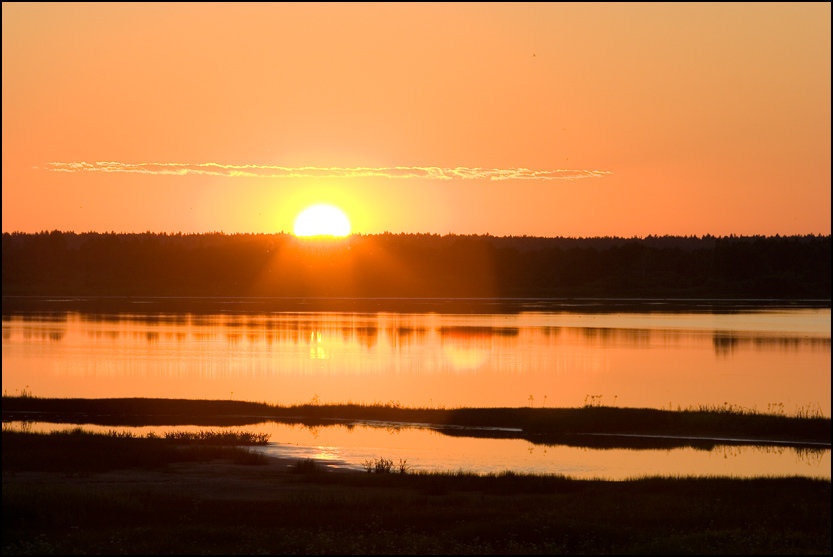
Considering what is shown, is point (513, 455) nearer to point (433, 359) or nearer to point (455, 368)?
point (455, 368)

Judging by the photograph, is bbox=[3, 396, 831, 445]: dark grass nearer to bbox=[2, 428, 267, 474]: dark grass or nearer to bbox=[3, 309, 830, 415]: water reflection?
bbox=[3, 309, 830, 415]: water reflection

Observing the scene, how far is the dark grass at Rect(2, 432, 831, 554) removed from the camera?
21.4 m

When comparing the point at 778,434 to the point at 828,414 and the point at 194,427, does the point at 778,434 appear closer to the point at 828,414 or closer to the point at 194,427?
the point at 828,414

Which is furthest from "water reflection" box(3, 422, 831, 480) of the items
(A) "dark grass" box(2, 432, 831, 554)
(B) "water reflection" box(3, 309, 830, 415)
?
(B) "water reflection" box(3, 309, 830, 415)

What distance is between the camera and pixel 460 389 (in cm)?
6062

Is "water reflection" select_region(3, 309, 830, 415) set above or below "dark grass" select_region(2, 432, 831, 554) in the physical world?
above

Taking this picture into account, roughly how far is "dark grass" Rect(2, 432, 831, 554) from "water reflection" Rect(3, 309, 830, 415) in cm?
2342

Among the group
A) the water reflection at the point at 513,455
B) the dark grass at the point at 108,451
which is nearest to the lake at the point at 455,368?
the water reflection at the point at 513,455

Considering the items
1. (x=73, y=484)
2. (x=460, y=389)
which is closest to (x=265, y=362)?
(x=460, y=389)

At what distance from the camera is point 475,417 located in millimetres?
45781

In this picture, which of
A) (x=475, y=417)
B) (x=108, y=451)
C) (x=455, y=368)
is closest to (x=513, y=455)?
(x=475, y=417)

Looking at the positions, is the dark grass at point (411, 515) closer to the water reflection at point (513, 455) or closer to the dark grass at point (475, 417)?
the water reflection at point (513, 455)

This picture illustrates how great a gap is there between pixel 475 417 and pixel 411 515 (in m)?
21.0

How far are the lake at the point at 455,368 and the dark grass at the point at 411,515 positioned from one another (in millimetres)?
5509
